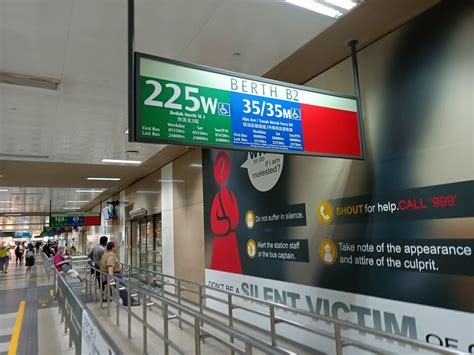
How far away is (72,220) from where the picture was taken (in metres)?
16.0

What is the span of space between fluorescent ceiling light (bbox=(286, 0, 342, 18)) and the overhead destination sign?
63 centimetres

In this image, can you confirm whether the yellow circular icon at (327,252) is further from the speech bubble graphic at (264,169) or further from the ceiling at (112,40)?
the ceiling at (112,40)

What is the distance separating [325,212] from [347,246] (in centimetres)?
47

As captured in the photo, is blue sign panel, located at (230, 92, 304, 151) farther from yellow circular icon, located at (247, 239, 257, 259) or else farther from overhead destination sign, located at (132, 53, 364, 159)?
yellow circular icon, located at (247, 239, 257, 259)

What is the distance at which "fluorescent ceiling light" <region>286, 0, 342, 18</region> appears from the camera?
281 cm

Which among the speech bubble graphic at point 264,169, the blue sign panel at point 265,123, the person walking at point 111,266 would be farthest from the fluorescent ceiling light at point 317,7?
the person walking at point 111,266

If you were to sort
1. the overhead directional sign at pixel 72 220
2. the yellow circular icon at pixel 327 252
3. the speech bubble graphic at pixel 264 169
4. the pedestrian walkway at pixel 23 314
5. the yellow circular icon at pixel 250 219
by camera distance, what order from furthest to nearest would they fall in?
the overhead directional sign at pixel 72 220
the yellow circular icon at pixel 250 219
the pedestrian walkway at pixel 23 314
the speech bubble graphic at pixel 264 169
the yellow circular icon at pixel 327 252

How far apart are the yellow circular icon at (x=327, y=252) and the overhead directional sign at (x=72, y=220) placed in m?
14.4

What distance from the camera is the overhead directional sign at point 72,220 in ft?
51.4

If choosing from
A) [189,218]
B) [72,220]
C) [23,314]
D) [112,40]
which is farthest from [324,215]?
[72,220]

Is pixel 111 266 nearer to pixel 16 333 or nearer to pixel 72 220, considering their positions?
pixel 16 333

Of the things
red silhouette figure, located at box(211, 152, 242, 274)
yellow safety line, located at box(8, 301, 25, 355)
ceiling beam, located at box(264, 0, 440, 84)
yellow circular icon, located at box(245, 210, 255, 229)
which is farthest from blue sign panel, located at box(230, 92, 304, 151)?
yellow safety line, located at box(8, 301, 25, 355)

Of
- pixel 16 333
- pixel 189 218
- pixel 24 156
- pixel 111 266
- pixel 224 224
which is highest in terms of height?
pixel 24 156

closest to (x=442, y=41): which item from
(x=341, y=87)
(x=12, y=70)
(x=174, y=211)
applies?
(x=341, y=87)
